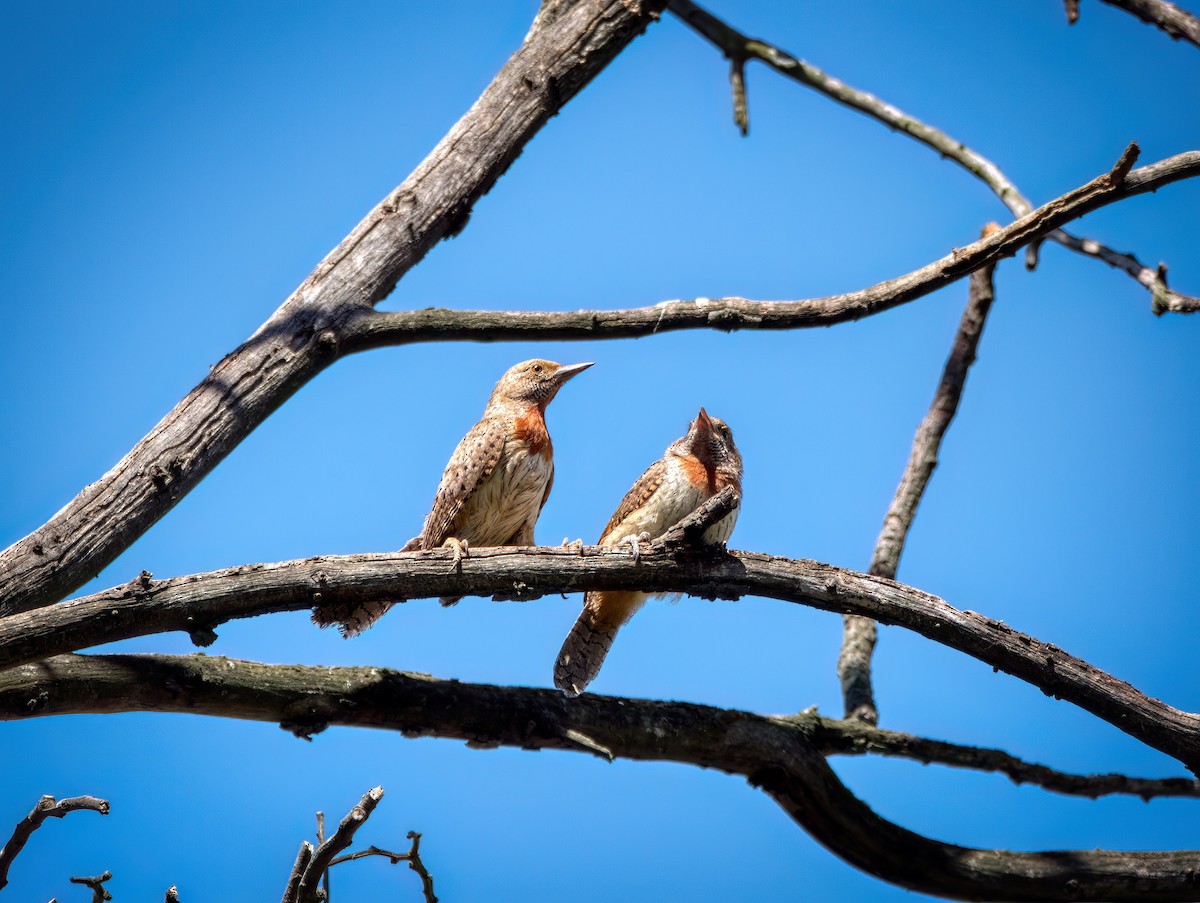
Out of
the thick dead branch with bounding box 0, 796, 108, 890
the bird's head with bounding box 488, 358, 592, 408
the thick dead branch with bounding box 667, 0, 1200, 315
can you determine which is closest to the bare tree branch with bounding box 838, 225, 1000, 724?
the thick dead branch with bounding box 667, 0, 1200, 315

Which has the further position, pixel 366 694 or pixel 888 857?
pixel 888 857

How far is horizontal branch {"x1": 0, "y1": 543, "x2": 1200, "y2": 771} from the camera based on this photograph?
439 cm

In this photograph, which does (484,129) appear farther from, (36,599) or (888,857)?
(888,857)

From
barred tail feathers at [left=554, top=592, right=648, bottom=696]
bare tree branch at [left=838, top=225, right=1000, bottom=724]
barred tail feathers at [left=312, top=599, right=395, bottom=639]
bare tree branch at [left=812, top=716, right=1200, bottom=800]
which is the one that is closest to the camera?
barred tail feathers at [left=312, top=599, right=395, bottom=639]

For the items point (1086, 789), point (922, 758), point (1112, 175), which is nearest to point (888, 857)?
point (922, 758)

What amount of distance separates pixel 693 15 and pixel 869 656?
4736 mm

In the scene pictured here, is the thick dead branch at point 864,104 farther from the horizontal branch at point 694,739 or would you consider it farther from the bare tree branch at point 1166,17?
the horizontal branch at point 694,739

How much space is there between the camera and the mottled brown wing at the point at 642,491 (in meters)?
6.71

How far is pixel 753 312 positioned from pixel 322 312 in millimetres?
2221

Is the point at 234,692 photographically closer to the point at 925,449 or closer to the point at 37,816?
the point at 37,816

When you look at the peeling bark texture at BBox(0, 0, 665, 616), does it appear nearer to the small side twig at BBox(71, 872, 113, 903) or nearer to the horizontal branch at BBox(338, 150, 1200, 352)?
the horizontal branch at BBox(338, 150, 1200, 352)

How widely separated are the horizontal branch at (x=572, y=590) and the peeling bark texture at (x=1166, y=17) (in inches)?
165

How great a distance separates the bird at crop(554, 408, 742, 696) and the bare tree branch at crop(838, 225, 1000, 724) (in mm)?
1274

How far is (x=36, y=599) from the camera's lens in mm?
4902
